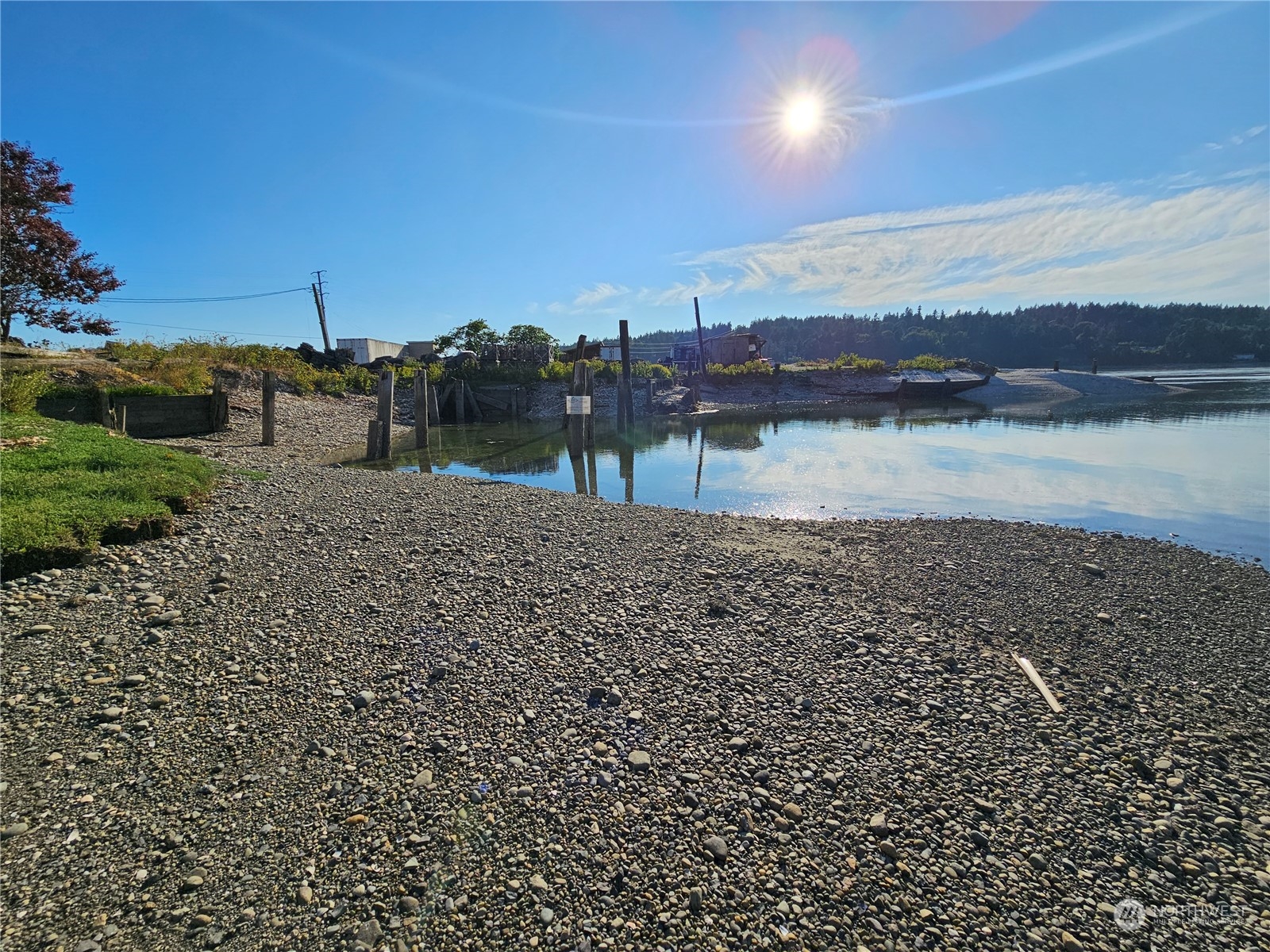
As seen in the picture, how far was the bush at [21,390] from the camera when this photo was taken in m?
11.2

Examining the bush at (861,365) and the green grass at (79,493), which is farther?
the bush at (861,365)

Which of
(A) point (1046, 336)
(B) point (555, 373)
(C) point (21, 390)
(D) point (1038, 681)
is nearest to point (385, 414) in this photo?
(C) point (21, 390)

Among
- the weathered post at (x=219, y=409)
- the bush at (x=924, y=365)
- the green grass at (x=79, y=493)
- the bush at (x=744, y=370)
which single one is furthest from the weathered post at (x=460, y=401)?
the bush at (x=924, y=365)

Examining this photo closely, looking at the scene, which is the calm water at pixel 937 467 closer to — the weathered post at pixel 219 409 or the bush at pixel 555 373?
the weathered post at pixel 219 409

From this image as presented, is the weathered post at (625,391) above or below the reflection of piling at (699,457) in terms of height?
above

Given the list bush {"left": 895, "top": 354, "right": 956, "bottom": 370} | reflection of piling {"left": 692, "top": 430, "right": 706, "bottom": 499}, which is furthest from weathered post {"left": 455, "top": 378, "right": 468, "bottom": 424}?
bush {"left": 895, "top": 354, "right": 956, "bottom": 370}

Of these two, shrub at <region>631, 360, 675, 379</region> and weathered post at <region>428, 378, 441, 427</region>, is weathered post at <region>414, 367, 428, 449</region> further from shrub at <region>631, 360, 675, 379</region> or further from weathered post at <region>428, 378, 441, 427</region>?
shrub at <region>631, 360, 675, 379</region>

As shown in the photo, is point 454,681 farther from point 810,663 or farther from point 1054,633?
point 1054,633

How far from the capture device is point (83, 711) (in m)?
3.47

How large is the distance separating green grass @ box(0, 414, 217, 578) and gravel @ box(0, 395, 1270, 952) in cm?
29

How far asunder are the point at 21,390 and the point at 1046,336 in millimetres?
132321

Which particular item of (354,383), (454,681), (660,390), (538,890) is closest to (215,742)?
(454,681)

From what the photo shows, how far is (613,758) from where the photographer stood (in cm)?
330

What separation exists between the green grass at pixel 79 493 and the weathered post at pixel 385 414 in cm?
766
